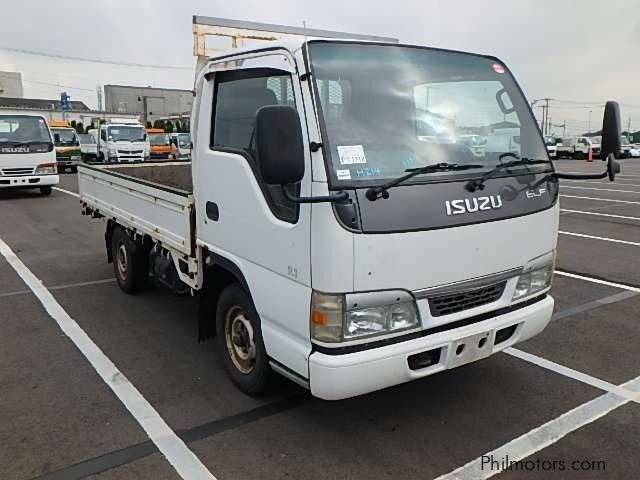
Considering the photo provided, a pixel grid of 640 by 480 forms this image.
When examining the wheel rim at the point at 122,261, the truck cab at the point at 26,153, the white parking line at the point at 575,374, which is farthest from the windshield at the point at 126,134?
the white parking line at the point at 575,374

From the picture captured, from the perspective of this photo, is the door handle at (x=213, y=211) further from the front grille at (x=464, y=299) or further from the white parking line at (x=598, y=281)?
the white parking line at (x=598, y=281)

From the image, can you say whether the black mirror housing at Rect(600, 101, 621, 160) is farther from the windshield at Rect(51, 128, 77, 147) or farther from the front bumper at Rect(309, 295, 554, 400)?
the windshield at Rect(51, 128, 77, 147)

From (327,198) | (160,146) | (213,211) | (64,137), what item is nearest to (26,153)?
(64,137)

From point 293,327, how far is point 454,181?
1176 mm

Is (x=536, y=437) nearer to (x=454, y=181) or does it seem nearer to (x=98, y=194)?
(x=454, y=181)

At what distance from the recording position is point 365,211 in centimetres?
273

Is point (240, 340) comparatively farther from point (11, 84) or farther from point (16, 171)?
point (11, 84)

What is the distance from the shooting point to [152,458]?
120 inches

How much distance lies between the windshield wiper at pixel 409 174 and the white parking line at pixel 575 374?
1388 millimetres

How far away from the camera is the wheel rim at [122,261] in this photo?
19.7ft

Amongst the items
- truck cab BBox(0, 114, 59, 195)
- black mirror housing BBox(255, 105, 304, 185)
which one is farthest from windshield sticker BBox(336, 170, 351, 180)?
truck cab BBox(0, 114, 59, 195)

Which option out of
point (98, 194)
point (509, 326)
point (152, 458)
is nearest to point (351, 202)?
point (509, 326)

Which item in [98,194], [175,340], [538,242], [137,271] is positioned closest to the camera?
[538,242]

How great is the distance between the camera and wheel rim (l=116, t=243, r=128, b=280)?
6003mm
